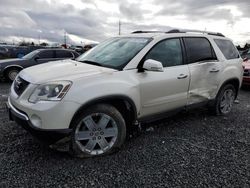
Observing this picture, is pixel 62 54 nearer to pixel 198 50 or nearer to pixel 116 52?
pixel 116 52

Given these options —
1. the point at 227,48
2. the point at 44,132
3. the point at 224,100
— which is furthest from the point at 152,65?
the point at 224,100

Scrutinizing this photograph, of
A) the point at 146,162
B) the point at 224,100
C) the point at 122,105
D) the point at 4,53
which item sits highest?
the point at 4,53

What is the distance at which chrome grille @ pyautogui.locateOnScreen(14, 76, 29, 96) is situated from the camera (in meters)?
3.27

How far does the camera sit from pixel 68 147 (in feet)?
10.4

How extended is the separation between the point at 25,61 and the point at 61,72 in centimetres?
790

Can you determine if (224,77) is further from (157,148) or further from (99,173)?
(99,173)

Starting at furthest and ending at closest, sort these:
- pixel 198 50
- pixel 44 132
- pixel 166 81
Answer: pixel 198 50, pixel 166 81, pixel 44 132

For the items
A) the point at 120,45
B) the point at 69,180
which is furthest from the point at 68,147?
the point at 120,45

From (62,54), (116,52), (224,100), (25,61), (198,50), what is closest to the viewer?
(116,52)

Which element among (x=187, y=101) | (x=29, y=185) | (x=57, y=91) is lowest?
(x=29, y=185)

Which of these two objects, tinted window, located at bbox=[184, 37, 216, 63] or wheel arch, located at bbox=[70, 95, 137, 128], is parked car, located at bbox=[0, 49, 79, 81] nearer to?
tinted window, located at bbox=[184, 37, 216, 63]

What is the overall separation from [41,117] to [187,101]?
2554 millimetres

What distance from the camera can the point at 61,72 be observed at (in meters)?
3.33

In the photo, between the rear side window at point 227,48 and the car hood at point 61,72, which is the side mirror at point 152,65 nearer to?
the car hood at point 61,72
